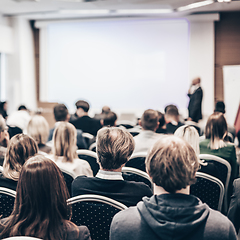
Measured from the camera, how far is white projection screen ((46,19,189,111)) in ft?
27.1

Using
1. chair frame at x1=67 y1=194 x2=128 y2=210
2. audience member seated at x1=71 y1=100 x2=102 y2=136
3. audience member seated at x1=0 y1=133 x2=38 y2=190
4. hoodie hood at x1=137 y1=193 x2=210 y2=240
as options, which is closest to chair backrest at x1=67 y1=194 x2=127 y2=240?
chair frame at x1=67 y1=194 x2=128 y2=210

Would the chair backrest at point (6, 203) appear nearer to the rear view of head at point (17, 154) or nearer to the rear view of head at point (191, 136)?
the rear view of head at point (17, 154)

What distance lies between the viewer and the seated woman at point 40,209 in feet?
3.80

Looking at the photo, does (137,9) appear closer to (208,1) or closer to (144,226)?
(208,1)

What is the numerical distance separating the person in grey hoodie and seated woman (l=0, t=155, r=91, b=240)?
0.20 m

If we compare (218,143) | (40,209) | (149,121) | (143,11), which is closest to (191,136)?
(218,143)

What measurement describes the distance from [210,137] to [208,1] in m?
4.95

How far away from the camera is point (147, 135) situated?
3.08 m

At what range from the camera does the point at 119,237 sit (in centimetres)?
115

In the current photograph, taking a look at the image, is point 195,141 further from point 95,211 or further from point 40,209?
point 40,209

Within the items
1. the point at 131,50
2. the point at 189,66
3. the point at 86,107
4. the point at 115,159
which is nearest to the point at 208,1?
the point at 189,66

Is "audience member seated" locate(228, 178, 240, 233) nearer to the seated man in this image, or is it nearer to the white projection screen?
the seated man

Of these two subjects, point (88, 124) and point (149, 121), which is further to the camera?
point (88, 124)

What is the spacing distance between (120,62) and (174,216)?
7.75 metres
